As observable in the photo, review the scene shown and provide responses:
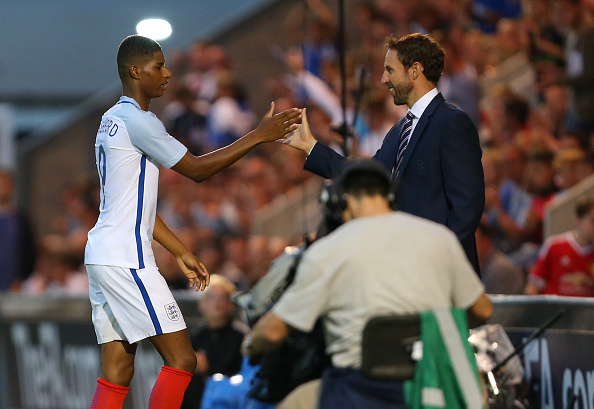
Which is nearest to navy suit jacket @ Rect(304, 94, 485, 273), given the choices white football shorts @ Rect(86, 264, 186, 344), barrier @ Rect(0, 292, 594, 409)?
white football shorts @ Rect(86, 264, 186, 344)

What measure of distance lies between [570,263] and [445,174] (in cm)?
300

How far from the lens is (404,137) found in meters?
5.12

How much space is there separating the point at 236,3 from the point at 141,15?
70.5 inches

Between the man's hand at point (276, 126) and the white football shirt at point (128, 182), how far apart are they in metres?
0.38

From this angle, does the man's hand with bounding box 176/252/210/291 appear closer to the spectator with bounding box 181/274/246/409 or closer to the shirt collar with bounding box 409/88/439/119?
the shirt collar with bounding box 409/88/439/119

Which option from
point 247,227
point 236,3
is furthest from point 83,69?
point 247,227

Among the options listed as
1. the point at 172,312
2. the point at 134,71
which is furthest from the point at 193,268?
the point at 134,71

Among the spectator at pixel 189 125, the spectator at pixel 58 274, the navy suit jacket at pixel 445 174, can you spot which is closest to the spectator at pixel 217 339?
→ the navy suit jacket at pixel 445 174

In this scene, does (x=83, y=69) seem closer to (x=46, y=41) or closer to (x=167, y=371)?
(x=46, y=41)

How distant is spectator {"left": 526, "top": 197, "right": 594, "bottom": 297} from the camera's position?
24.6ft

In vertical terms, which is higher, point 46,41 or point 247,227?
point 46,41

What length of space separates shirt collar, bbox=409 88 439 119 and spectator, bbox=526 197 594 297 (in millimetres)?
2747

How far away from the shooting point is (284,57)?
14.5 meters

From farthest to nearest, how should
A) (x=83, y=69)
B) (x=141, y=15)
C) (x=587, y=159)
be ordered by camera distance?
(x=83, y=69), (x=141, y=15), (x=587, y=159)
